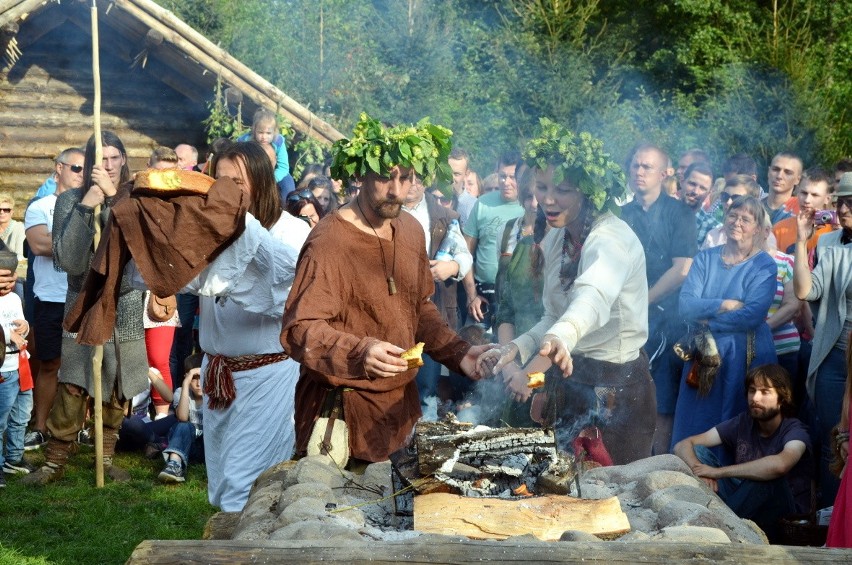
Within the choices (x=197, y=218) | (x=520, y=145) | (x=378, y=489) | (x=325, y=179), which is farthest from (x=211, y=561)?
(x=520, y=145)

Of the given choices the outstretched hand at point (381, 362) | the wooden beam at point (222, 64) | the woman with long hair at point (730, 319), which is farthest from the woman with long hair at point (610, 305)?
the wooden beam at point (222, 64)

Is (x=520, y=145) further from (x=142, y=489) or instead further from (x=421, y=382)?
(x=142, y=489)

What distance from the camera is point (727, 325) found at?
21.6 feet

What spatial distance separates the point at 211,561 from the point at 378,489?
4.08ft

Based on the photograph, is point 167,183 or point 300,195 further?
point 300,195

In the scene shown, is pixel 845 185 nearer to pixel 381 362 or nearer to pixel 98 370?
pixel 381 362

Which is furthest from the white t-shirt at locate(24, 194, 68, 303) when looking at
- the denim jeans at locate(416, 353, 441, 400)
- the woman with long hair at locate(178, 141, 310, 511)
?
the woman with long hair at locate(178, 141, 310, 511)

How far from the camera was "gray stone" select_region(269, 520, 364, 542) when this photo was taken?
352 cm

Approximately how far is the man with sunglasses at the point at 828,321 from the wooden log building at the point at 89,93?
5.49m

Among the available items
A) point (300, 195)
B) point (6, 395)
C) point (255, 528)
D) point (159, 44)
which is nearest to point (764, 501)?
point (255, 528)

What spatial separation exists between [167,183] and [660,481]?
2.32m

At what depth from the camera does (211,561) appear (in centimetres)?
320

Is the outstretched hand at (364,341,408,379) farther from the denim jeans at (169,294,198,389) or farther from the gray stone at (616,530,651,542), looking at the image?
the denim jeans at (169,294,198,389)

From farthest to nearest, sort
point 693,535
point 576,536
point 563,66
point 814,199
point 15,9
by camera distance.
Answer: point 563,66, point 15,9, point 814,199, point 693,535, point 576,536
